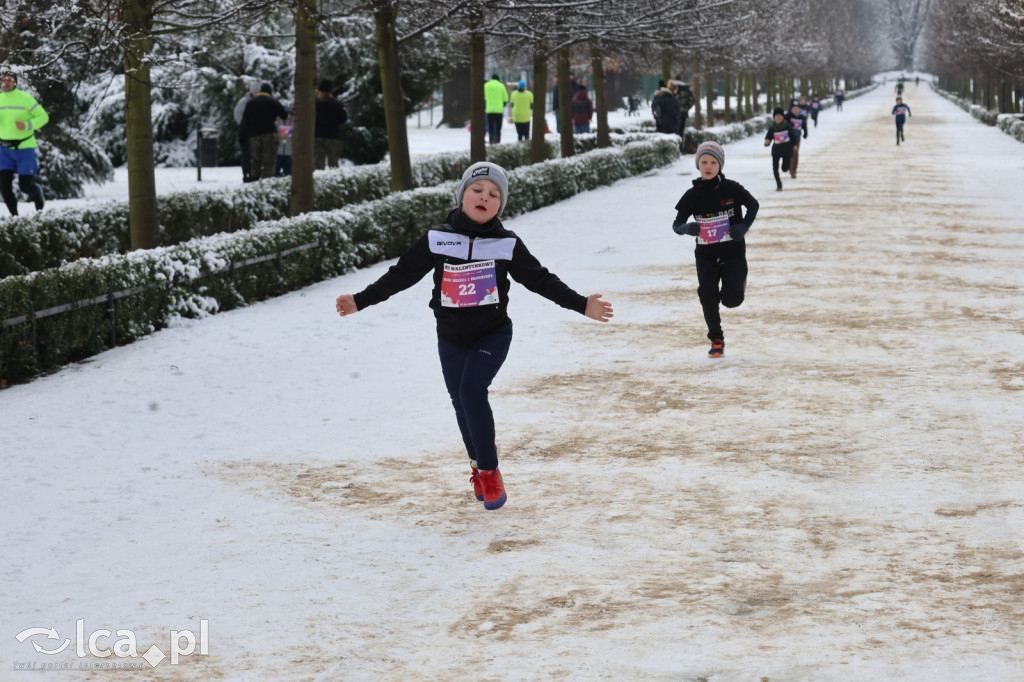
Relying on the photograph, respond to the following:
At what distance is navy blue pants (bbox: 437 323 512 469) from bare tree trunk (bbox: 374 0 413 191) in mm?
12467

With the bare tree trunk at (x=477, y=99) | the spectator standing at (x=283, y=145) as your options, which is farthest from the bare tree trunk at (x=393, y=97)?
the bare tree trunk at (x=477, y=99)

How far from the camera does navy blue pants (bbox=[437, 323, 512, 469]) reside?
242 inches

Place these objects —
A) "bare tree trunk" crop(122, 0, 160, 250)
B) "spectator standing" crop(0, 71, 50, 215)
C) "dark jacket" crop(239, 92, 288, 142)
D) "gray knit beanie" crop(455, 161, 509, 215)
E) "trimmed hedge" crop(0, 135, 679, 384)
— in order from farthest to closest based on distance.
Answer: "dark jacket" crop(239, 92, 288, 142), "spectator standing" crop(0, 71, 50, 215), "bare tree trunk" crop(122, 0, 160, 250), "trimmed hedge" crop(0, 135, 679, 384), "gray knit beanie" crop(455, 161, 509, 215)

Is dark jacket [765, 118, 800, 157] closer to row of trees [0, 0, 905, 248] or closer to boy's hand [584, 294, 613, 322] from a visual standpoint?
row of trees [0, 0, 905, 248]

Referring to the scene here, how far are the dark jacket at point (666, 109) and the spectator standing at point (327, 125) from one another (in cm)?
1271

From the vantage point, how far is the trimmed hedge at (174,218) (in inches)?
509

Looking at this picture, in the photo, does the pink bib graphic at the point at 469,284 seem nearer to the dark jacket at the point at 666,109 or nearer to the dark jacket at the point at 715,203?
the dark jacket at the point at 715,203

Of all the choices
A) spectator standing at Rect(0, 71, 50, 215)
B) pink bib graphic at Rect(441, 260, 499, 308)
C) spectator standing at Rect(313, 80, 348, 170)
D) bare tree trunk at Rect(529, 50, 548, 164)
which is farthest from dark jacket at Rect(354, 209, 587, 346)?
bare tree trunk at Rect(529, 50, 548, 164)

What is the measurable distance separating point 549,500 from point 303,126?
32.7 feet

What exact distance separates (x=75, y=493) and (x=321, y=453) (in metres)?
1.27

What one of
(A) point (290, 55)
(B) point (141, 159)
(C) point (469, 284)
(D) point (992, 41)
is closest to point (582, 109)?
(A) point (290, 55)

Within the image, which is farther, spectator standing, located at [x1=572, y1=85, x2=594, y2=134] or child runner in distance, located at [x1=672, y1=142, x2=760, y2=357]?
spectator standing, located at [x1=572, y1=85, x2=594, y2=134]

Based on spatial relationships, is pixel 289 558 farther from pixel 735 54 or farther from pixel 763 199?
pixel 735 54

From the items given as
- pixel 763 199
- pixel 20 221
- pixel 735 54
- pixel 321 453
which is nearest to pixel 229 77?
pixel 763 199
